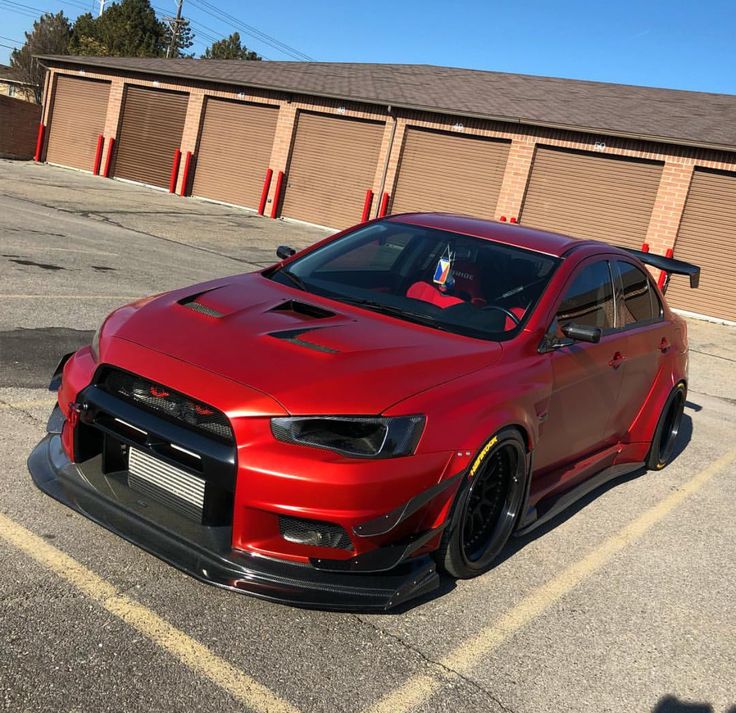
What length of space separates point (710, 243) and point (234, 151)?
1430 centimetres

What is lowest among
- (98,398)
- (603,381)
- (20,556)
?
(20,556)

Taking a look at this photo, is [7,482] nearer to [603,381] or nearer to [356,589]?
[356,589]

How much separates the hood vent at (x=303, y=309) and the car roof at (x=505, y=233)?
122 centimetres

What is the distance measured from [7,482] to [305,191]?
20.8m

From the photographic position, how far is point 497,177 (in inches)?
821

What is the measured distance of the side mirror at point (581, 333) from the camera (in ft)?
13.9

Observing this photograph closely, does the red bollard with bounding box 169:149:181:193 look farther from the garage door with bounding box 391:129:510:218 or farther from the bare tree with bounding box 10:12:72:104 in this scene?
the bare tree with bounding box 10:12:72:104

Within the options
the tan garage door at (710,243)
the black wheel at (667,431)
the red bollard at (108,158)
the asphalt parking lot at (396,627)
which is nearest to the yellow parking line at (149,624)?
the asphalt parking lot at (396,627)

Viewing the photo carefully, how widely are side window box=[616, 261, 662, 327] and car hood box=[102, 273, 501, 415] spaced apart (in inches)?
69.5

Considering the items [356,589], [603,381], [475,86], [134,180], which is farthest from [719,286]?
[134,180]

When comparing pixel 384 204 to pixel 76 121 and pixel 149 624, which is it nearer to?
pixel 76 121

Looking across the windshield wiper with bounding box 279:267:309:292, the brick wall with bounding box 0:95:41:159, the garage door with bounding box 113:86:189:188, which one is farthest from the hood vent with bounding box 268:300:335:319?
the brick wall with bounding box 0:95:41:159

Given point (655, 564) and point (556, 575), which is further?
point (655, 564)

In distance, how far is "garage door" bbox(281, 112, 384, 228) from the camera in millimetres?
23094
